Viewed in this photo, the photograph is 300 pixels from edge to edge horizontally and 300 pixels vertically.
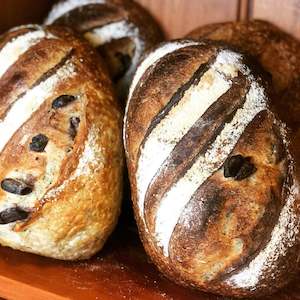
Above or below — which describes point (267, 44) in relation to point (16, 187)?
above

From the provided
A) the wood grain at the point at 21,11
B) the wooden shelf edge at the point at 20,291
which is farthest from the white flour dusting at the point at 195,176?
the wood grain at the point at 21,11

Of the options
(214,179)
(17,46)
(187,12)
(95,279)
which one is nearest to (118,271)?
(95,279)

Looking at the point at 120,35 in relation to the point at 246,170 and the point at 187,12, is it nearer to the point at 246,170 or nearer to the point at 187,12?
the point at 187,12

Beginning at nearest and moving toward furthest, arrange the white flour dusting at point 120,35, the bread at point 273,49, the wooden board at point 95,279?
1. the wooden board at point 95,279
2. the bread at point 273,49
3. the white flour dusting at point 120,35

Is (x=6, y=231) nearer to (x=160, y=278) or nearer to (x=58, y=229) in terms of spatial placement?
(x=58, y=229)

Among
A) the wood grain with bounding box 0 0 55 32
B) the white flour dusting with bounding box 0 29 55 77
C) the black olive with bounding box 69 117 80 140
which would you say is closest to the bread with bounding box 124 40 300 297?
the black olive with bounding box 69 117 80 140

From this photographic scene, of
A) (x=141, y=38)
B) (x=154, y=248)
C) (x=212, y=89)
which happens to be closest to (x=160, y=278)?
(x=154, y=248)

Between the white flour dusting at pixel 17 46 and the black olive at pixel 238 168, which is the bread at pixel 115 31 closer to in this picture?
the white flour dusting at pixel 17 46
